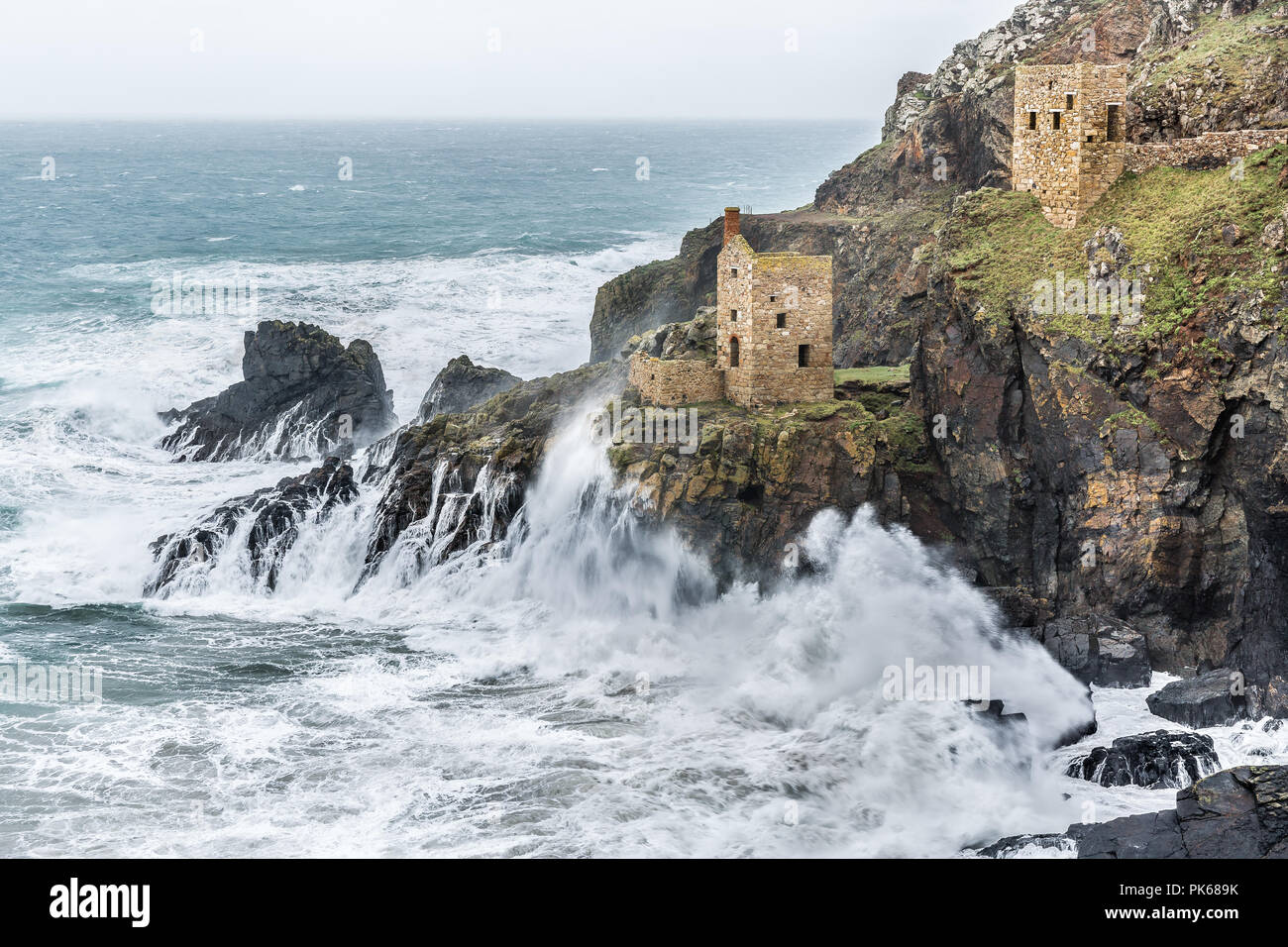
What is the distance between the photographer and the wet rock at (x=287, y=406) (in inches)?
1912

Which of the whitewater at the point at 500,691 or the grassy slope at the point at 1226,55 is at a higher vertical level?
the grassy slope at the point at 1226,55

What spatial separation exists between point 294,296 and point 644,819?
55.6 meters

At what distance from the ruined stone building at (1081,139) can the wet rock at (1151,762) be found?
13747 millimetres

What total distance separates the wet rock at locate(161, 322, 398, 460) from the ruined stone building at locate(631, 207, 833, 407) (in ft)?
58.4

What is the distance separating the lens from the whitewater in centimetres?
→ 2369

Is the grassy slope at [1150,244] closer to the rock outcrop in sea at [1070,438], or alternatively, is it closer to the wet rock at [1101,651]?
the rock outcrop in sea at [1070,438]

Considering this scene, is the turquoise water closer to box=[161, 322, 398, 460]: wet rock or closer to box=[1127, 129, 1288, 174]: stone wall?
box=[161, 322, 398, 460]: wet rock

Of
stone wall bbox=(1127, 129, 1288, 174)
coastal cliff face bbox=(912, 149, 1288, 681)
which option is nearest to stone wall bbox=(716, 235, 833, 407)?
coastal cliff face bbox=(912, 149, 1288, 681)

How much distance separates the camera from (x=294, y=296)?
73.6 meters

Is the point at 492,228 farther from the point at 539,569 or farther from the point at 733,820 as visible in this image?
the point at 733,820

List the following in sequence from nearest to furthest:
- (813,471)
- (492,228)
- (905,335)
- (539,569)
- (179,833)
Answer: (179,833) < (813,471) < (539,569) < (905,335) < (492,228)

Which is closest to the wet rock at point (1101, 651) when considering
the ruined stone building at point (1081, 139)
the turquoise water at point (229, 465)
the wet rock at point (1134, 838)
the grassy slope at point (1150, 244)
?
the grassy slope at point (1150, 244)

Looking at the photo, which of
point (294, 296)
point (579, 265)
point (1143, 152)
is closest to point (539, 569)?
point (1143, 152)

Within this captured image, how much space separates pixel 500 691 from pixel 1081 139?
19294 millimetres
